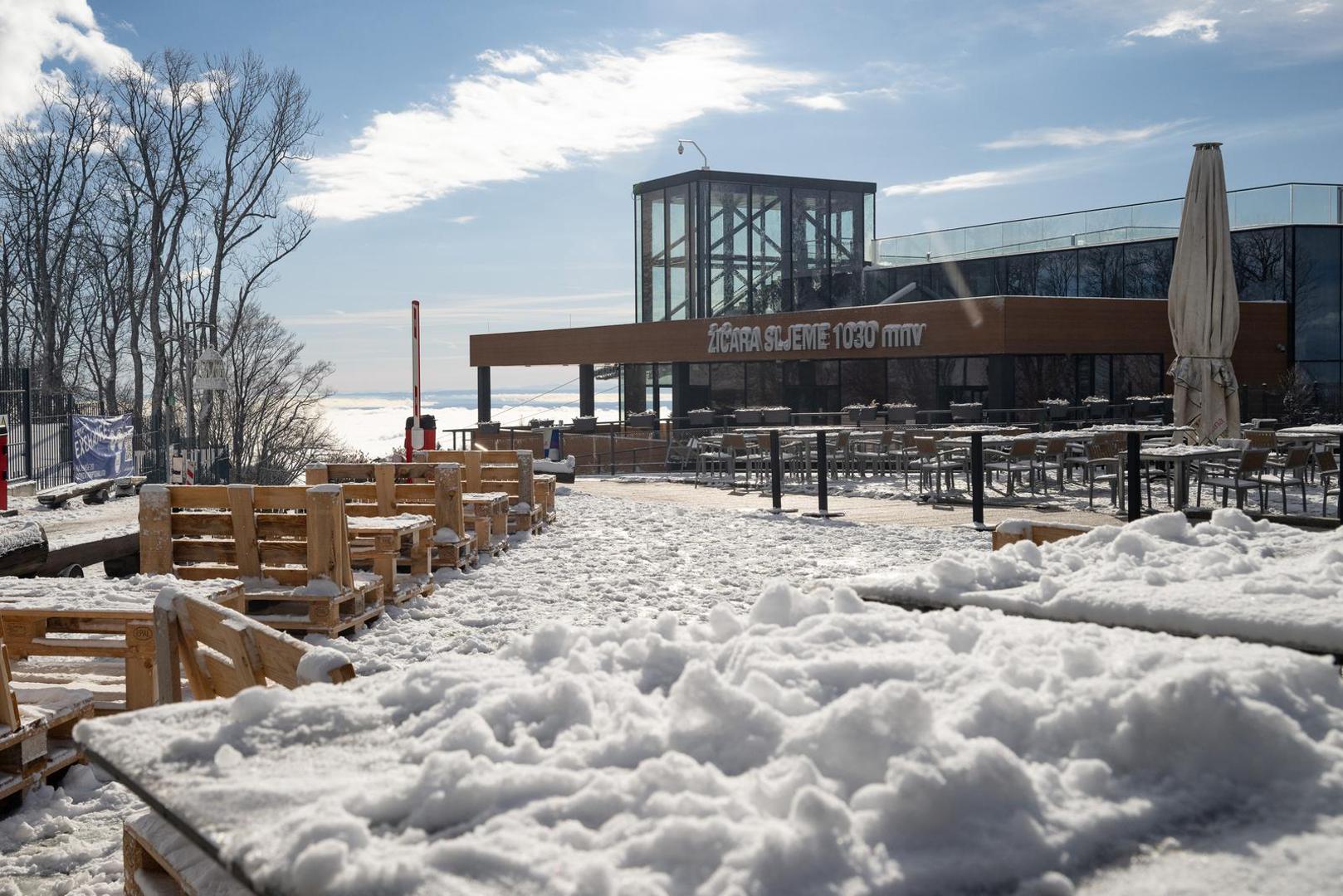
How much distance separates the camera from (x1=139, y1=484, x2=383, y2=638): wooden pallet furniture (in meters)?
7.69

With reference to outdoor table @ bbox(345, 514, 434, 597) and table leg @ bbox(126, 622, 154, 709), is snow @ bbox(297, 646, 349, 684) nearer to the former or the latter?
table leg @ bbox(126, 622, 154, 709)

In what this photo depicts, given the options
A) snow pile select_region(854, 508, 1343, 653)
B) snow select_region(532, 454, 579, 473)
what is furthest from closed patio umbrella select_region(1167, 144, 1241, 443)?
snow select_region(532, 454, 579, 473)

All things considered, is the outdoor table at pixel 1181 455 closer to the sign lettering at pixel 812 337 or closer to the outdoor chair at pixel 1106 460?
the outdoor chair at pixel 1106 460

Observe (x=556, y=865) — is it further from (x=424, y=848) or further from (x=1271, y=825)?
(x=1271, y=825)

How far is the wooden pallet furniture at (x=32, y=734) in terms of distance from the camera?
439 cm

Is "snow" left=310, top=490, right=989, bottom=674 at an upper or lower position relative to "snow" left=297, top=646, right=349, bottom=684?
lower

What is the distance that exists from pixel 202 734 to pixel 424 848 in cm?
65

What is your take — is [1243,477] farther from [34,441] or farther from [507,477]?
[34,441]

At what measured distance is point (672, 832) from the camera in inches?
64.9

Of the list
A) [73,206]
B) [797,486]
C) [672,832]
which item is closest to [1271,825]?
[672,832]

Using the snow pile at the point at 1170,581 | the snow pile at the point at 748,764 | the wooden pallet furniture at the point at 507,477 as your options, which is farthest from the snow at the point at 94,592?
the wooden pallet furniture at the point at 507,477

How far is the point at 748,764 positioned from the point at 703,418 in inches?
1170

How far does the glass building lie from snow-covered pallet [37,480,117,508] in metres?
24.4

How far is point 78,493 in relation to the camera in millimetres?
19234
